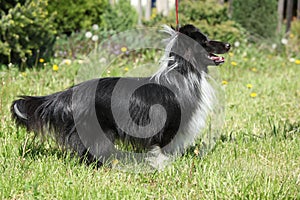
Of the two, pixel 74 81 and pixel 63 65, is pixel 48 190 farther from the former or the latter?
pixel 63 65

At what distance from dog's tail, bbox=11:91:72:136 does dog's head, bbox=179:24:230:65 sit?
3.52 ft

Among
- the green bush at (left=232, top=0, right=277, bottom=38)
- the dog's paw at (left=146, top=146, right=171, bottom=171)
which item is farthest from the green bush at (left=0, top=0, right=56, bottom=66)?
the green bush at (left=232, top=0, right=277, bottom=38)

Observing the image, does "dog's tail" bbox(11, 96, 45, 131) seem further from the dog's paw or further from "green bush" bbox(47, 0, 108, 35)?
"green bush" bbox(47, 0, 108, 35)

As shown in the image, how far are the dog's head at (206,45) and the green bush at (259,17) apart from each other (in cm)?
633

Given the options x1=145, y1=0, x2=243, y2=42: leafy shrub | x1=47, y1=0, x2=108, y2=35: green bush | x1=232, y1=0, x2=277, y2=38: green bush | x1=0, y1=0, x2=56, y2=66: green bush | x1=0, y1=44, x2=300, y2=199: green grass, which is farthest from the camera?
x1=232, y1=0, x2=277, y2=38: green bush

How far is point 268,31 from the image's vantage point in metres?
9.44

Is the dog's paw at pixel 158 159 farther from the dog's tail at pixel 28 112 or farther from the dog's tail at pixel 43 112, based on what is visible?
the dog's tail at pixel 28 112

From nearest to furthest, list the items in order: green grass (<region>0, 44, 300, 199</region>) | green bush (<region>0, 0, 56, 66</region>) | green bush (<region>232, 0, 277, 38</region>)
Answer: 1. green grass (<region>0, 44, 300, 199</region>)
2. green bush (<region>0, 0, 56, 66</region>)
3. green bush (<region>232, 0, 277, 38</region>)

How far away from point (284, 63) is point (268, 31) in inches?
59.5

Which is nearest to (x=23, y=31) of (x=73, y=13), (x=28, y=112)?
(x=73, y=13)

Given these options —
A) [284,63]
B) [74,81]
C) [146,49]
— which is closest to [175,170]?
[74,81]

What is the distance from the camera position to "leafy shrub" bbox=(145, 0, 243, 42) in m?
8.15

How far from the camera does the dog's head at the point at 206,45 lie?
3.39 m

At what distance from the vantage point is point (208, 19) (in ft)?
27.0
